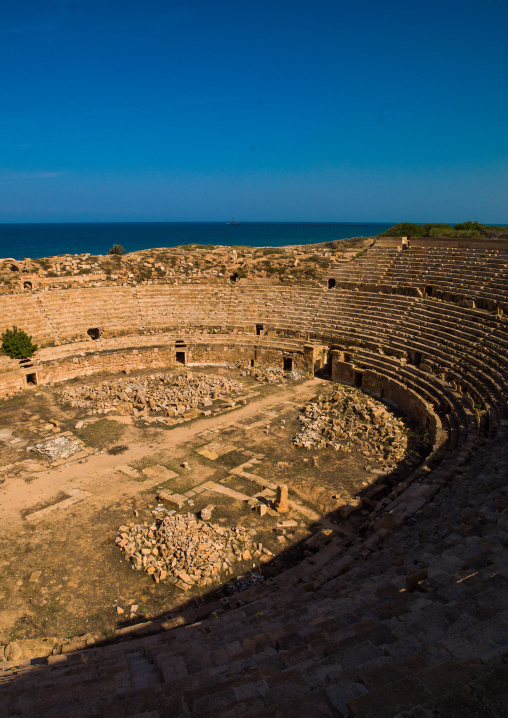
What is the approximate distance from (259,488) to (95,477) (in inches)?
214

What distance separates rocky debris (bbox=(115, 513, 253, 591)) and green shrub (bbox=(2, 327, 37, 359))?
554 inches

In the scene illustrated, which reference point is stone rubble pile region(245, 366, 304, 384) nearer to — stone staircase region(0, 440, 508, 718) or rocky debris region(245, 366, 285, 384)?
rocky debris region(245, 366, 285, 384)

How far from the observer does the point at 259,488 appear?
1430 centimetres

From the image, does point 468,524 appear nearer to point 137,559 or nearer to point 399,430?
point 137,559

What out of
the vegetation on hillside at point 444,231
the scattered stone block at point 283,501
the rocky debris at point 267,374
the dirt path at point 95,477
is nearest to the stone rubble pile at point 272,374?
the rocky debris at point 267,374

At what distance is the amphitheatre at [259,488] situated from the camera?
5492 mm

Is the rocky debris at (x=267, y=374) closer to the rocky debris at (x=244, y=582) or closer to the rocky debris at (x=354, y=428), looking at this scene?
the rocky debris at (x=354, y=428)

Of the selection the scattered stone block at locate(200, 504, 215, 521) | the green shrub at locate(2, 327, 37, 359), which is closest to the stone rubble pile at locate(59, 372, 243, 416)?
the green shrub at locate(2, 327, 37, 359)

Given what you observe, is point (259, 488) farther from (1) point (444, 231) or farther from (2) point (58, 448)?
(1) point (444, 231)

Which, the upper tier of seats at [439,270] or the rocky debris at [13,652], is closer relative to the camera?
the rocky debris at [13,652]

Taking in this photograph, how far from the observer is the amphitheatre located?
549 centimetres

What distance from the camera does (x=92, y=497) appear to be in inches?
542

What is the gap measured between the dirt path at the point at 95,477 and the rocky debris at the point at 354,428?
2.99 meters

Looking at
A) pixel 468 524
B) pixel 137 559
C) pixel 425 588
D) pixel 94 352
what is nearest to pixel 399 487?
pixel 468 524
